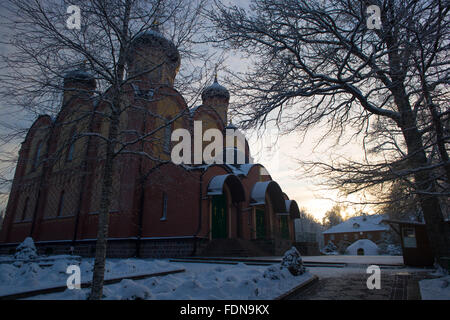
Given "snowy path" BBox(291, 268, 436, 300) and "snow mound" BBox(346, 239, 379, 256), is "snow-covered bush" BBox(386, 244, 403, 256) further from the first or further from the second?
"snowy path" BBox(291, 268, 436, 300)

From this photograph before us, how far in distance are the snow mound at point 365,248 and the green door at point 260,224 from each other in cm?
1927

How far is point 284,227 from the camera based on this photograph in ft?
70.8

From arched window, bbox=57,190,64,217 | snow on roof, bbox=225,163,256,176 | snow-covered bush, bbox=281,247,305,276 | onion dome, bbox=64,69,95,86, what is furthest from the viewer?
snow on roof, bbox=225,163,256,176

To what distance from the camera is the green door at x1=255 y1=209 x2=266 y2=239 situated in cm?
1830

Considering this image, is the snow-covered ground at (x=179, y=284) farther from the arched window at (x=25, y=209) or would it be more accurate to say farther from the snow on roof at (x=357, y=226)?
the snow on roof at (x=357, y=226)

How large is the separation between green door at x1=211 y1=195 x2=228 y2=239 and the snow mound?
2356 cm

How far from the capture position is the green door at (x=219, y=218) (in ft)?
49.1

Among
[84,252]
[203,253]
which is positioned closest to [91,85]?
[203,253]

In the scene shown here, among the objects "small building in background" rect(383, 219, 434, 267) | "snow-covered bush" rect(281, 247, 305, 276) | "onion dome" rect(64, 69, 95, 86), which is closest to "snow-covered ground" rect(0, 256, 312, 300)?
"snow-covered bush" rect(281, 247, 305, 276)

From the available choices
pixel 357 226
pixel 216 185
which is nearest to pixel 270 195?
pixel 216 185

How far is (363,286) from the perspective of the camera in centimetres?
594

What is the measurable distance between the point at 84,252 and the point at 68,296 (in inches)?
466

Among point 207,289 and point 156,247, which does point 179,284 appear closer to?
point 207,289

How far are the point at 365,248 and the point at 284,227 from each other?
1653cm
